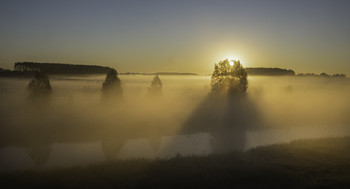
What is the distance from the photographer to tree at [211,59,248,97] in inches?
3201

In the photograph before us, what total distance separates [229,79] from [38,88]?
161 ft

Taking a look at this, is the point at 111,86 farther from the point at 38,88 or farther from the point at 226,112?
the point at 226,112

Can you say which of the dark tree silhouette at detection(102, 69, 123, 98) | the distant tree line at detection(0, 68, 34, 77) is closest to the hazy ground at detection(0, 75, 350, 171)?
the dark tree silhouette at detection(102, 69, 123, 98)

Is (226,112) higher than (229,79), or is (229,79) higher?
(229,79)

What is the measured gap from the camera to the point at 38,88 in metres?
55.4

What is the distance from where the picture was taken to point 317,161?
25578 millimetres

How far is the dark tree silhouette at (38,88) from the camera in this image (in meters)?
54.9

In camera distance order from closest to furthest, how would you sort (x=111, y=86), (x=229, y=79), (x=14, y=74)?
(x=111, y=86) < (x=229, y=79) < (x=14, y=74)

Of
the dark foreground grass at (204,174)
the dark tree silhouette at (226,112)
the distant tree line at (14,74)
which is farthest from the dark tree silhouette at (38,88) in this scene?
the distant tree line at (14,74)

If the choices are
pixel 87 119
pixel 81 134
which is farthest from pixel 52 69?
pixel 81 134

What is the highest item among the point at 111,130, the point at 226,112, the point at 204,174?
the point at 204,174

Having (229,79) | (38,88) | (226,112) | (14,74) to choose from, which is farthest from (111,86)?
(14,74)

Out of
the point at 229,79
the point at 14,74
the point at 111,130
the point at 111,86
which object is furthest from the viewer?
the point at 14,74

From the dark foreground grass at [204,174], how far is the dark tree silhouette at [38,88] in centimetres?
3539
